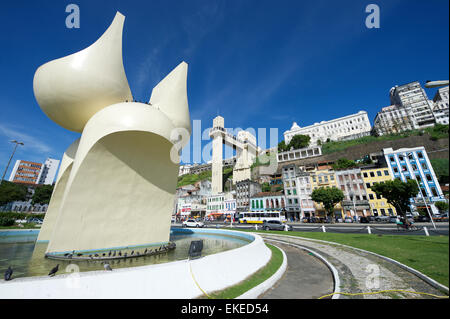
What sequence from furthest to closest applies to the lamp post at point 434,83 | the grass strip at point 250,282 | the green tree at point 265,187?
the green tree at point 265,187 < the grass strip at point 250,282 < the lamp post at point 434,83

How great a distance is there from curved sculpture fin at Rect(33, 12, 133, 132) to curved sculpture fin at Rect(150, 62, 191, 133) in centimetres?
263

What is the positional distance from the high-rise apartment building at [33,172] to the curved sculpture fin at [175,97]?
111217 mm

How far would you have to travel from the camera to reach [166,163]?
46.0ft

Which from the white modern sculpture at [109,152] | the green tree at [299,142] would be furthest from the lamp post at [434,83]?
the green tree at [299,142]

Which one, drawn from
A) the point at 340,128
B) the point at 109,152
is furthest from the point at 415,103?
the point at 109,152

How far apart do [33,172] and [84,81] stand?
4795 inches

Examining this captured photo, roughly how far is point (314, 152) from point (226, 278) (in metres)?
72.0

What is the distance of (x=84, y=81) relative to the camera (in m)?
12.6

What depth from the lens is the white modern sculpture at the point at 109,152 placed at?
34.8 feet

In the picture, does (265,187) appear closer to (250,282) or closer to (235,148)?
(235,148)

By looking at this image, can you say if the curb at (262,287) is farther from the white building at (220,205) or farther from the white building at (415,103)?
the white building at (415,103)

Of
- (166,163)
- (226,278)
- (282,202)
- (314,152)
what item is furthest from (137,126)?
(314,152)
